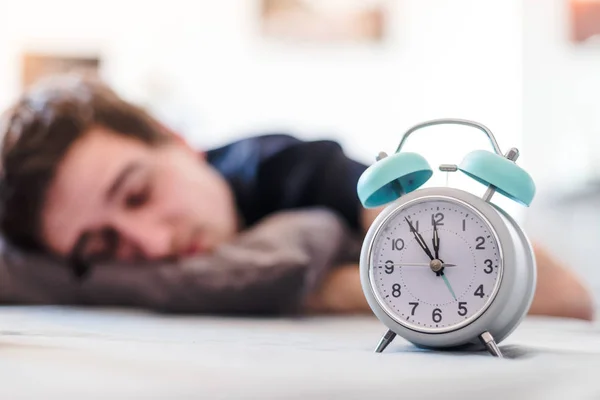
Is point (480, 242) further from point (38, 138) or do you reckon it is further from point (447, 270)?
point (38, 138)

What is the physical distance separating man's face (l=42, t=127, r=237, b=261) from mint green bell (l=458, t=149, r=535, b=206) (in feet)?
2.21

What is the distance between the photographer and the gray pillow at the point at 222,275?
1.02 meters

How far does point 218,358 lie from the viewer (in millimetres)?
518

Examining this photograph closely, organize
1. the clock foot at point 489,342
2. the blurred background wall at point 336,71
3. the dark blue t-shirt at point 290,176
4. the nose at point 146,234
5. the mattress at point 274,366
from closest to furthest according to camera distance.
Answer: the mattress at point 274,366, the clock foot at point 489,342, the nose at point 146,234, the dark blue t-shirt at point 290,176, the blurred background wall at point 336,71

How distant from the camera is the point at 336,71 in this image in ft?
7.15

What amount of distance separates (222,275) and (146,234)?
17 centimetres

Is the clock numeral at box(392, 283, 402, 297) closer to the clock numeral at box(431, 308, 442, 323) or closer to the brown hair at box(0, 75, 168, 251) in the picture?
the clock numeral at box(431, 308, 442, 323)

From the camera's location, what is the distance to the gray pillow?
1020 mm

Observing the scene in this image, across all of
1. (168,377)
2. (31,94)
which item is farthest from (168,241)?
(168,377)

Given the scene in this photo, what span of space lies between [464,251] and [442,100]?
163 centimetres

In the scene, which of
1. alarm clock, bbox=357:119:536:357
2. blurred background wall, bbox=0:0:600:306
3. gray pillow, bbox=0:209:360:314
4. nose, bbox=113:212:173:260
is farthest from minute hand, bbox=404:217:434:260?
blurred background wall, bbox=0:0:600:306

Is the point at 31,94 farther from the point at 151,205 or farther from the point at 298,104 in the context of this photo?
the point at 298,104

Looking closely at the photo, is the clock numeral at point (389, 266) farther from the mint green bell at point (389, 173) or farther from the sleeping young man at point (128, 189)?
the sleeping young man at point (128, 189)

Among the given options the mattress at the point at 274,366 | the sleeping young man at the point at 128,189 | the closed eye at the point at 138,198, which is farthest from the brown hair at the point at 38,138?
the mattress at the point at 274,366
